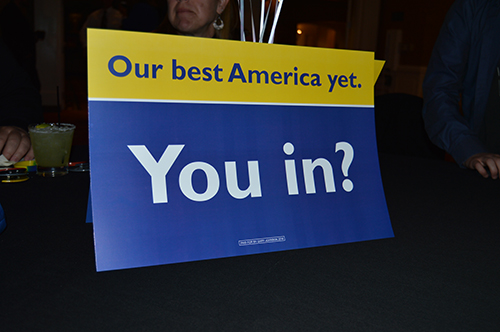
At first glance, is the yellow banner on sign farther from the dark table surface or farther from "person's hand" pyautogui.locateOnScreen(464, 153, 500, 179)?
"person's hand" pyautogui.locateOnScreen(464, 153, 500, 179)

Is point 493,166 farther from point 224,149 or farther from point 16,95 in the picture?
point 16,95

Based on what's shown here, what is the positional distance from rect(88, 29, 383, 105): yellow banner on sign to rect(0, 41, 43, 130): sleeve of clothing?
38.9 inches

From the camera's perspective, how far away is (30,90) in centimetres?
157

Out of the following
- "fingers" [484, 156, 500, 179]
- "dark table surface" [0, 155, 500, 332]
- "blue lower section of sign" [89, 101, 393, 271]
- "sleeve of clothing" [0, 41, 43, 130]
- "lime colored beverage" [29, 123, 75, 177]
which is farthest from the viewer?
"sleeve of clothing" [0, 41, 43, 130]

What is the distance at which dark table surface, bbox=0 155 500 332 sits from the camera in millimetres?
389

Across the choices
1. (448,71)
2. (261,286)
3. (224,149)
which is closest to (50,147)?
(224,149)

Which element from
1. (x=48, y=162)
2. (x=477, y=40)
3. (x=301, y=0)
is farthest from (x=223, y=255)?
(x=301, y=0)

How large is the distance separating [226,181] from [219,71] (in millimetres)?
150

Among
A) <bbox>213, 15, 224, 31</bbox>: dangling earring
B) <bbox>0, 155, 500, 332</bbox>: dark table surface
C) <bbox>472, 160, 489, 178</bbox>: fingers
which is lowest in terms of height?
<bbox>0, 155, 500, 332</bbox>: dark table surface

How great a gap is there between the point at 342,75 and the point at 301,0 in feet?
35.8

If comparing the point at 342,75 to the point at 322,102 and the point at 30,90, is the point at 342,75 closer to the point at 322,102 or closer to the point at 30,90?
the point at 322,102

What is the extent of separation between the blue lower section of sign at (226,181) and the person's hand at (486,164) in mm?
598

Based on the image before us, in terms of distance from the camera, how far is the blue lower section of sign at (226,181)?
52cm

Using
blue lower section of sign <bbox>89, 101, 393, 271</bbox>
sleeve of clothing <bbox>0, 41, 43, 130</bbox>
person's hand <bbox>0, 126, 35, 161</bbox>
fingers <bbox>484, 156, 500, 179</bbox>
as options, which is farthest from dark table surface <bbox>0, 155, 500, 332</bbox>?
sleeve of clothing <bbox>0, 41, 43, 130</bbox>
